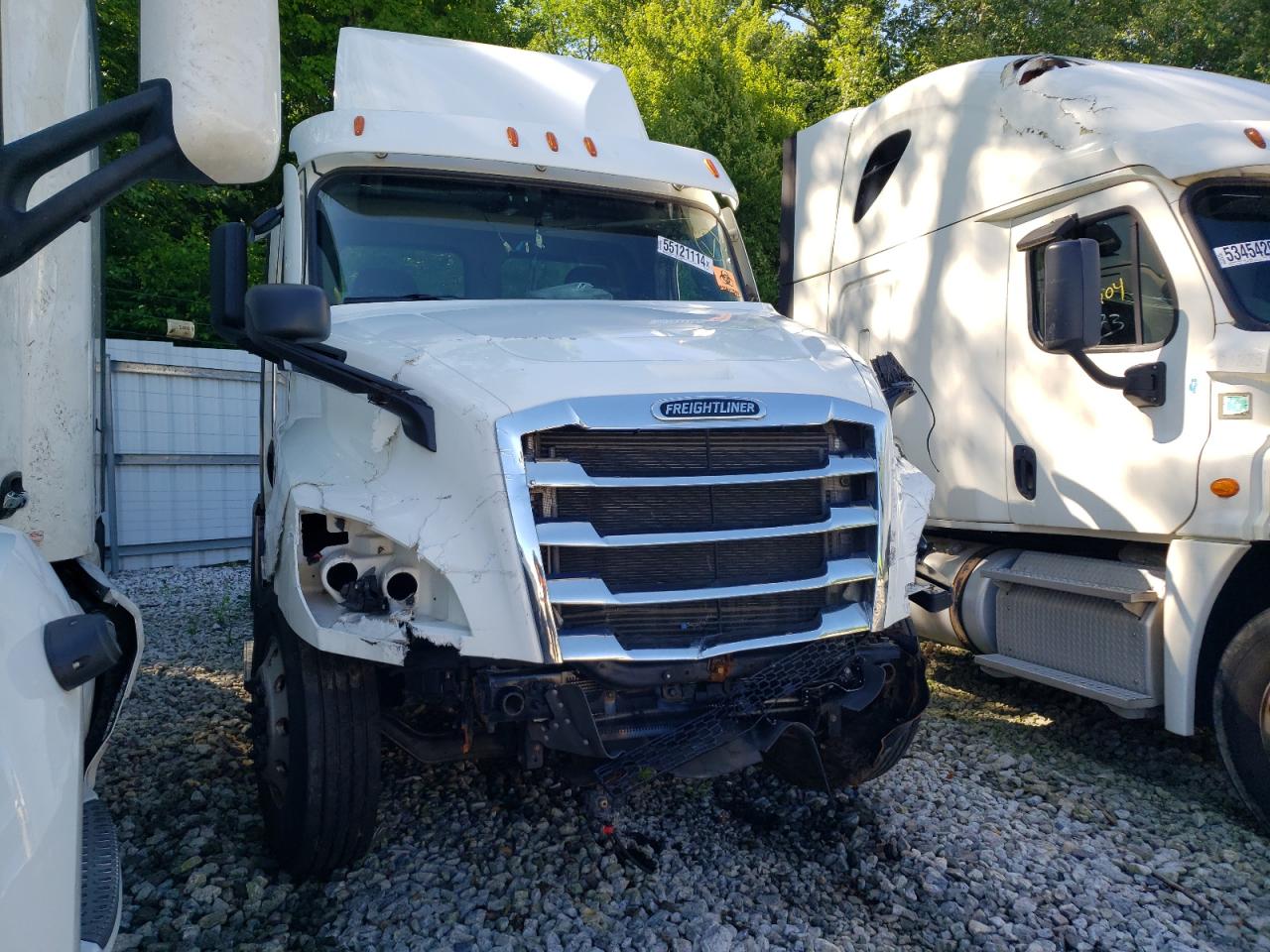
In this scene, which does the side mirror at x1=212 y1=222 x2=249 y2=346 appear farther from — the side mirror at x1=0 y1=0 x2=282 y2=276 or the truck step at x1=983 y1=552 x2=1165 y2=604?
the truck step at x1=983 y1=552 x2=1165 y2=604

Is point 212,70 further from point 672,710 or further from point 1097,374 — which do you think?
point 1097,374

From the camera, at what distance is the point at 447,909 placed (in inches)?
139

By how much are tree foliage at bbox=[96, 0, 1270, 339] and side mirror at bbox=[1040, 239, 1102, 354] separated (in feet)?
36.1

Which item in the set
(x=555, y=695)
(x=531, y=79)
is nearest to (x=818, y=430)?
(x=555, y=695)

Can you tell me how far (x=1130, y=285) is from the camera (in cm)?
492

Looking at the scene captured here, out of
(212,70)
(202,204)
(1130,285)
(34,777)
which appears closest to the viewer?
(34,777)

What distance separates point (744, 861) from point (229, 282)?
287 centimetres

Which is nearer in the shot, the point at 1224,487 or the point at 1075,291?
the point at 1224,487

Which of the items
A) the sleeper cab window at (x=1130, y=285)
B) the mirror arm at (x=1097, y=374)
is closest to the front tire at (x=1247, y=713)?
the mirror arm at (x=1097, y=374)

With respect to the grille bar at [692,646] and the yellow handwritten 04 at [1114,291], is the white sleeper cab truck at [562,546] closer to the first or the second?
the grille bar at [692,646]

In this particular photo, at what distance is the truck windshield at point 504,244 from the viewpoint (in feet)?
14.2

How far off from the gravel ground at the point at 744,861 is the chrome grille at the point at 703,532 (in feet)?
3.44

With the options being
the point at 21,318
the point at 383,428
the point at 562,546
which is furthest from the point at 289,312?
the point at 562,546

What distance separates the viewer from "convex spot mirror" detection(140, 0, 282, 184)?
1.74 metres
